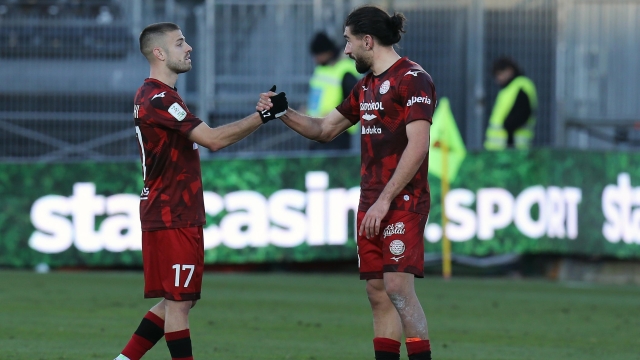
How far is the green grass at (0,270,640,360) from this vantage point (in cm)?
860

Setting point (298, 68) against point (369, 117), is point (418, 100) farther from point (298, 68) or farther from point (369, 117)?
point (298, 68)

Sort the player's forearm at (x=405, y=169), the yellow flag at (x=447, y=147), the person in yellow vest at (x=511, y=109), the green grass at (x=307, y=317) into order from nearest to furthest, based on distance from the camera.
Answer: the player's forearm at (x=405, y=169) → the green grass at (x=307, y=317) → the yellow flag at (x=447, y=147) → the person in yellow vest at (x=511, y=109)

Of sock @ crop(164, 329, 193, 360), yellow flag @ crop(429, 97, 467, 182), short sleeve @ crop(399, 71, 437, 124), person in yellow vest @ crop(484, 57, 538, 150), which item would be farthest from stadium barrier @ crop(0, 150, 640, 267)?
short sleeve @ crop(399, 71, 437, 124)

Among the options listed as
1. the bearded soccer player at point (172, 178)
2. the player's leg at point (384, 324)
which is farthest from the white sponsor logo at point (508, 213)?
the bearded soccer player at point (172, 178)

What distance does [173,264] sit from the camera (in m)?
6.60

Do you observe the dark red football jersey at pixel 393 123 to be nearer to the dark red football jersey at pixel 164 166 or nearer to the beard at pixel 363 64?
the beard at pixel 363 64

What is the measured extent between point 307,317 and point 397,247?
4.04 meters

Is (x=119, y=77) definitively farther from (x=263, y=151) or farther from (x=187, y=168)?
(x=187, y=168)

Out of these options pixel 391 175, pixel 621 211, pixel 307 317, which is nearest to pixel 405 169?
pixel 391 175

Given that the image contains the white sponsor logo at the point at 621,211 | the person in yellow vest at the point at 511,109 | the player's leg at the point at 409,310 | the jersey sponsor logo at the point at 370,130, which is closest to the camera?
the player's leg at the point at 409,310

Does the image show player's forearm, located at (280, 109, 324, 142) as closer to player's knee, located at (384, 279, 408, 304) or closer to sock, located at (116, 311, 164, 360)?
player's knee, located at (384, 279, 408, 304)

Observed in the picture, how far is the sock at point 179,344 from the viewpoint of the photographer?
6641mm

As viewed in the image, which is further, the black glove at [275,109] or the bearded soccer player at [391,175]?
the black glove at [275,109]

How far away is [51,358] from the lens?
7.94m
